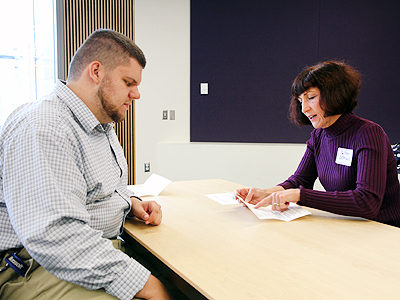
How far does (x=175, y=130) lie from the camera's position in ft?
13.6

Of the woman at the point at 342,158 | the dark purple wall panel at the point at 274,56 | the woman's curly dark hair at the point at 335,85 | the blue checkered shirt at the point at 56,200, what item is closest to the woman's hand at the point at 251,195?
the woman at the point at 342,158

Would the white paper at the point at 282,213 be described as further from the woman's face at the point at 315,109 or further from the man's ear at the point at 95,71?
the man's ear at the point at 95,71

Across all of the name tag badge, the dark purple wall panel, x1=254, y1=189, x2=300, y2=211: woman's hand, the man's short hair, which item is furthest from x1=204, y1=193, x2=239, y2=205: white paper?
the dark purple wall panel

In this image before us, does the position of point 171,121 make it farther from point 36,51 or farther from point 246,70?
point 36,51

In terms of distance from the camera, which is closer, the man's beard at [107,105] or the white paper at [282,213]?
the man's beard at [107,105]

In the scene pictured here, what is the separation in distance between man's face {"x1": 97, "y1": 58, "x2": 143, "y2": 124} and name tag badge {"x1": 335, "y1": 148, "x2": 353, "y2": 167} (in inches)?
44.3

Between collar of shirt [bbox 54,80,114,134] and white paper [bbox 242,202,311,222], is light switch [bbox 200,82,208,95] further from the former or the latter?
collar of shirt [bbox 54,80,114,134]

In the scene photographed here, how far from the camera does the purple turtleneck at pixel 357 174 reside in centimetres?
141

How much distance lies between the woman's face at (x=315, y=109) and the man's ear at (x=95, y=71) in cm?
116

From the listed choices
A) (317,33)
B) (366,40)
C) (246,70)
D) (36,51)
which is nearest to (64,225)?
(36,51)

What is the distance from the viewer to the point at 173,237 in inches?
48.0

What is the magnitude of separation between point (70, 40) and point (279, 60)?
8.51 ft

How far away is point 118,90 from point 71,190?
444 mm

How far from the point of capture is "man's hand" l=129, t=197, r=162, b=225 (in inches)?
53.8
